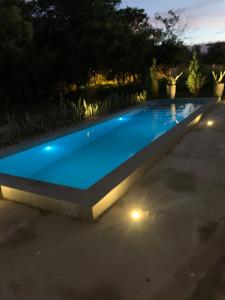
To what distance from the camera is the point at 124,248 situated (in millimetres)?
2148

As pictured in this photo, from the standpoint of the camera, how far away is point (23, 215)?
8.82 ft

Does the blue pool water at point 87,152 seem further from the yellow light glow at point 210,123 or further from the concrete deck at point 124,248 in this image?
the concrete deck at point 124,248

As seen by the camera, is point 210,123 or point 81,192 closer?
point 81,192

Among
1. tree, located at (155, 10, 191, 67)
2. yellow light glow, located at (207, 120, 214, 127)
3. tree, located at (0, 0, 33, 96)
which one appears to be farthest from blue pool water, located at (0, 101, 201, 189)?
tree, located at (155, 10, 191, 67)

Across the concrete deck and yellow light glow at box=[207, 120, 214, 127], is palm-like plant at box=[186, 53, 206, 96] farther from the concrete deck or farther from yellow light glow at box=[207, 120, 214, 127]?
the concrete deck

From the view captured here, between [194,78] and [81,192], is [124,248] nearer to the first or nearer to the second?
[81,192]

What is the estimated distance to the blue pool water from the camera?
13.8 feet

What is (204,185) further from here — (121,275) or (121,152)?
(121,152)

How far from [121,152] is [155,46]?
34.9ft

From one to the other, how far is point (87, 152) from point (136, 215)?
2894mm

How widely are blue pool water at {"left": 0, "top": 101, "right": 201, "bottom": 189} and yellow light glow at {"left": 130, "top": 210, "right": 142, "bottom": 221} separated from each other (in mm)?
1376

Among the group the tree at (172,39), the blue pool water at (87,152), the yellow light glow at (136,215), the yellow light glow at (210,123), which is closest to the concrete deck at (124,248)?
the yellow light glow at (136,215)

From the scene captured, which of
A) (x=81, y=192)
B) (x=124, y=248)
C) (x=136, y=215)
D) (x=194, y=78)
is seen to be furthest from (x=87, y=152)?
(x=194, y=78)

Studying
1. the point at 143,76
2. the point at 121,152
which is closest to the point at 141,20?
the point at 143,76
